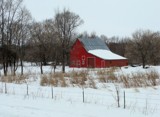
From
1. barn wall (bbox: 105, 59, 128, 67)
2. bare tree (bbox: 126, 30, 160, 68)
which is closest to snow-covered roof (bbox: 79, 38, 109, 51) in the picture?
Result: barn wall (bbox: 105, 59, 128, 67)

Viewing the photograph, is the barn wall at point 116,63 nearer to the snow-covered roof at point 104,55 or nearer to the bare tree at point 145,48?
the snow-covered roof at point 104,55

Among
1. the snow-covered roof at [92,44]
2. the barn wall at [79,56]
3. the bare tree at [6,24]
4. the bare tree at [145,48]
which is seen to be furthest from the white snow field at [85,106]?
the snow-covered roof at [92,44]

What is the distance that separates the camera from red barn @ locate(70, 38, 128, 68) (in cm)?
5438

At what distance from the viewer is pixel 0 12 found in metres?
34.8

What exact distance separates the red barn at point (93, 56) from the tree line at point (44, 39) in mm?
2548

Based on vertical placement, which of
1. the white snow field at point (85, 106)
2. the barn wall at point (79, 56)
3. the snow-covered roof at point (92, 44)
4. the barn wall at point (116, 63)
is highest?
the snow-covered roof at point (92, 44)

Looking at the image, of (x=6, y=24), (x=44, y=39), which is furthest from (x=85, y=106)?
(x=44, y=39)

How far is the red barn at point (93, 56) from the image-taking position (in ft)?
178

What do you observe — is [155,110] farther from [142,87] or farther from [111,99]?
[142,87]

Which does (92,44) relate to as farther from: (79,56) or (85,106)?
(85,106)

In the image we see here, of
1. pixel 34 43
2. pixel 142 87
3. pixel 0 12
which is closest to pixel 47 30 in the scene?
pixel 34 43

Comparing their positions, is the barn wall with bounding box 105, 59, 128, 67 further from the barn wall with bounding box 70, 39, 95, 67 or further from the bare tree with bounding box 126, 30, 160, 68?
the barn wall with bounding box 70, 39, 95, 67

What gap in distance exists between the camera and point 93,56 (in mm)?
55750

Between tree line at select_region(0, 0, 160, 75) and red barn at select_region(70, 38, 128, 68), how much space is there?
8.36 ft
